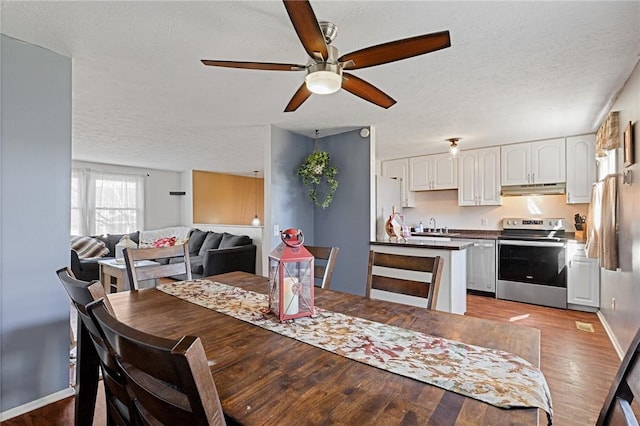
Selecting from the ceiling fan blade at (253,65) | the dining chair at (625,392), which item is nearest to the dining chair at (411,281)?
the dining chair at (625,392)

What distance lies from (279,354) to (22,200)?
75.7 inches

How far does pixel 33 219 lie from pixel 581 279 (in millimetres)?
5314

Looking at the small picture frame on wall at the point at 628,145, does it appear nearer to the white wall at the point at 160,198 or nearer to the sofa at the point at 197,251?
the sofa at the point at 197,251

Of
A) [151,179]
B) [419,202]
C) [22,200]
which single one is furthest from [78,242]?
[419,202]

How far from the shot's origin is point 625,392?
75cm

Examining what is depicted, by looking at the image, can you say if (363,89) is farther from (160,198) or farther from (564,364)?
(160,198)

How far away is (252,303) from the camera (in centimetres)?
161

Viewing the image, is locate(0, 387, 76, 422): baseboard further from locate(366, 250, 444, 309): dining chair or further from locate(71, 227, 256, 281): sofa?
locate(71, 227, 256, 281): sofa

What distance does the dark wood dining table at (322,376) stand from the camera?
733 mm

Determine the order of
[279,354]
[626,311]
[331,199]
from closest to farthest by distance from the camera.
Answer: [279,354], [626,311], [331,199]

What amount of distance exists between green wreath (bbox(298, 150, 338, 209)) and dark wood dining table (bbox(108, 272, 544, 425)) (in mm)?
2428

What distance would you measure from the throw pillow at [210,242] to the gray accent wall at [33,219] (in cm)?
368

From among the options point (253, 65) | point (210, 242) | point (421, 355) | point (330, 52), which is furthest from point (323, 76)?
point (210, 242)

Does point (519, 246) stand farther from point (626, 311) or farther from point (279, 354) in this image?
point (279, 354)
